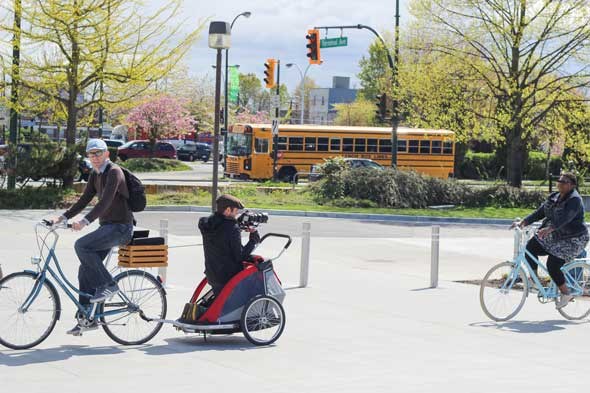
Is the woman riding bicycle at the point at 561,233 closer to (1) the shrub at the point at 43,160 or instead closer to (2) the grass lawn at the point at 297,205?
(2) the grass lawn at the point at 297,205

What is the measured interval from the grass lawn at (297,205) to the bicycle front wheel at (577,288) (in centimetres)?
1765

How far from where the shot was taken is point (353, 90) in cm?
19438

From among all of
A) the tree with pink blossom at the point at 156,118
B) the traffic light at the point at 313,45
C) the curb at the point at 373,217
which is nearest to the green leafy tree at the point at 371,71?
the tree with pink blossom at the point at 156,118

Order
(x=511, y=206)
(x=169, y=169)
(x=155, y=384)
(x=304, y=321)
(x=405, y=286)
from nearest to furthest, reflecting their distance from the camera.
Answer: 1. (x=155, y=384)
2. (x=304, y=321)
3. (x=405, y=286)
4. (x=511, y=206)
5. (x=169, y=169)

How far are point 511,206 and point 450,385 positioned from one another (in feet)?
83.8

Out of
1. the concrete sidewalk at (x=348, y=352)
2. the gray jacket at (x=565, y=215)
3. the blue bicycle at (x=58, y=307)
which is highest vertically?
the gray jacket at (x=565, y=215)

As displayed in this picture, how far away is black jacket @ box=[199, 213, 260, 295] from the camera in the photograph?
30.5 ft

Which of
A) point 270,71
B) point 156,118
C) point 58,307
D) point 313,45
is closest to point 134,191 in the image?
point 58,307

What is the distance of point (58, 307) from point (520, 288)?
494 cm

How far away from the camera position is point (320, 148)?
4675 centimetres

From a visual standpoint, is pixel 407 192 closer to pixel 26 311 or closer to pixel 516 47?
pixel 516 47

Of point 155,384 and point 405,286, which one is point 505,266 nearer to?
point 405,286

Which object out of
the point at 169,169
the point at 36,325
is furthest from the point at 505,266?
the point at 169,169

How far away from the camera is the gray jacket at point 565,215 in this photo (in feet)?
37.5
